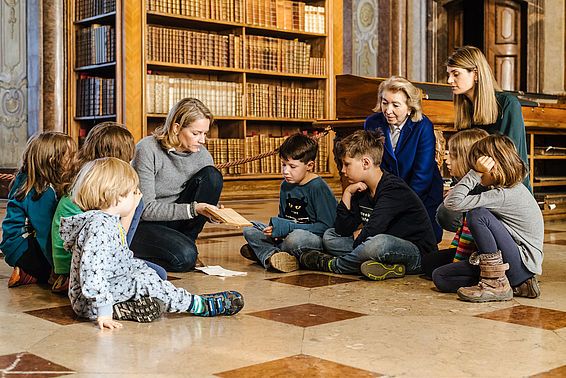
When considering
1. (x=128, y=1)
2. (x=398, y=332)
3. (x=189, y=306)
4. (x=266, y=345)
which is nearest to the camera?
(x=266, y=345)

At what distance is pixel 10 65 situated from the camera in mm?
7281

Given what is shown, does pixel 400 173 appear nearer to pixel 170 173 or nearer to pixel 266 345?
pixel 170 173

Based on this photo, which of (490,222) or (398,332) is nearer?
(398,332)

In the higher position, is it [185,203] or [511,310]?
[185,203]

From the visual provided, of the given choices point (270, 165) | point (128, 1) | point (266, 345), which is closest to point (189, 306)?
point (266, 345)

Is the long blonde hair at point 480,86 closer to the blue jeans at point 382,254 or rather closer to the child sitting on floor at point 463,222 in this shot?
the child sitting on floor at point 463,222

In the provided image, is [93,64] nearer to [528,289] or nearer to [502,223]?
[502,223]

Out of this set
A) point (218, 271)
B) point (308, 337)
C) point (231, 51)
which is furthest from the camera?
point (231, 51)

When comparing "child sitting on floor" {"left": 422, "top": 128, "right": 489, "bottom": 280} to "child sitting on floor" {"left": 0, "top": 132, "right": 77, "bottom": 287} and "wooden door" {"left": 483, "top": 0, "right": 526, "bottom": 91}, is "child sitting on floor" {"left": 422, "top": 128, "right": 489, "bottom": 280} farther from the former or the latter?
"wooden door" {"left": 483, "top": 0, "right": 526, "bottom": 91}

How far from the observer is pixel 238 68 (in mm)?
6941

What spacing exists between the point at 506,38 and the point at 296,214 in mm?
6794

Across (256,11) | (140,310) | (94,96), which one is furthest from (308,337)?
(256,11)

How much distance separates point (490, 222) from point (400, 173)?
3.26ft

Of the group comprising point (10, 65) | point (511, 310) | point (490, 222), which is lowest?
point (511, 310)
